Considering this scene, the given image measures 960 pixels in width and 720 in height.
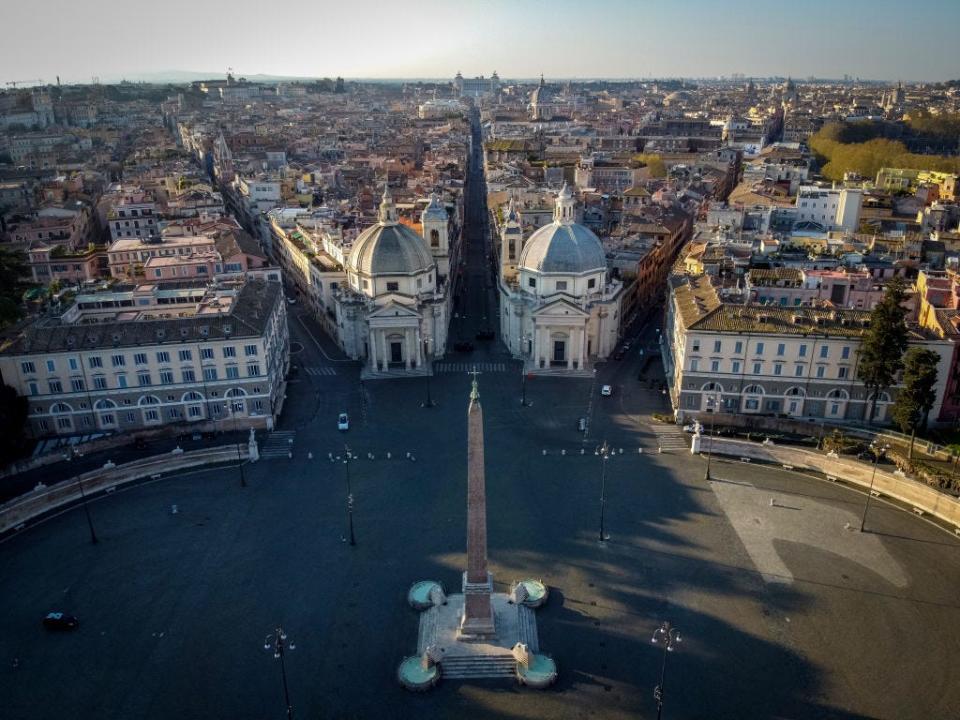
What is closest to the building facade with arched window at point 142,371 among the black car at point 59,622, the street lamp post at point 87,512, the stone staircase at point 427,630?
the street lamp post at point 87,512

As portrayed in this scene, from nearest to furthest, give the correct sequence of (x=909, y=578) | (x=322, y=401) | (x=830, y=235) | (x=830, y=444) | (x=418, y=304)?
(x=909, y=578), (x=830, y=444), (x=322, y=401), (x=418, y=304), (x=830, y=235)

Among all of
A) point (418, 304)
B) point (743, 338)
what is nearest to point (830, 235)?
point (743, 338)

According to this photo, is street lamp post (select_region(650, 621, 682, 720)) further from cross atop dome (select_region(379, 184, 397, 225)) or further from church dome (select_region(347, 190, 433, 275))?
cross atop dome (select_region(379, 184, 397, 225))

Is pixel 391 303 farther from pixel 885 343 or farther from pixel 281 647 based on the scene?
pixel 281 647

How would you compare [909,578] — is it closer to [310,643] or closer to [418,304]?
[310,643]

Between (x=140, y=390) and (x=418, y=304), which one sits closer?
(x=140, y=390)

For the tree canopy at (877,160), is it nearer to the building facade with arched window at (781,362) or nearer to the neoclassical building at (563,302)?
the neoclassical building at (563,302)

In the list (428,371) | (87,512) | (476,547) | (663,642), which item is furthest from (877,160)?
(87,512)
